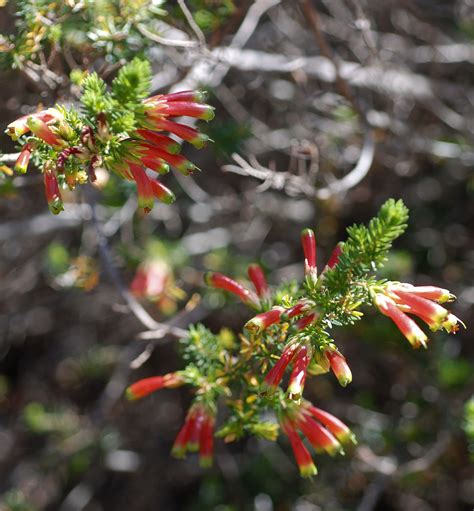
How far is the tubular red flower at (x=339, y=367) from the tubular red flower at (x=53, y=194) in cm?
71

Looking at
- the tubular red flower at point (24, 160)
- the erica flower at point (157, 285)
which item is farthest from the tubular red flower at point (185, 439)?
the erica flower at point (157, 285)

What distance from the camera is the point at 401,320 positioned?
140 centimetres

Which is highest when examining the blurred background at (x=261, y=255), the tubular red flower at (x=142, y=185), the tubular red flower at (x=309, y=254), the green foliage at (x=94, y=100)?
the green foliage at (x=94, y=100)

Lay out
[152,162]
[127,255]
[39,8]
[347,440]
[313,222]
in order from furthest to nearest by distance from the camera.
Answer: [313,222] < [127,255] < [39,8] < [347,440] < [152,162]

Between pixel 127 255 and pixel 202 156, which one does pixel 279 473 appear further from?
pixel 202 156

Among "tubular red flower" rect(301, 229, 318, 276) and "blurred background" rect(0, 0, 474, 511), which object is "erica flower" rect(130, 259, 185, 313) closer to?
"blurred background" rect(0, 0, 474, 511)

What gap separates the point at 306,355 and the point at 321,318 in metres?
0.09

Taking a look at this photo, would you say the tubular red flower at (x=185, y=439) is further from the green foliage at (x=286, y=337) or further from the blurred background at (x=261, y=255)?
the blurred background at (x=261, y=255)

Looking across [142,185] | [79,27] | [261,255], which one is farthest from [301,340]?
[261,255]

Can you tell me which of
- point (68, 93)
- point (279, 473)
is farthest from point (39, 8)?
point (279, 473)

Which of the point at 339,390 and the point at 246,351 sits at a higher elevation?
the point at 246,351

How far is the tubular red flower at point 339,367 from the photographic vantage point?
139 cm

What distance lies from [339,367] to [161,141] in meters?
0.67

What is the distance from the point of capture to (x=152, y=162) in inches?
60.2
